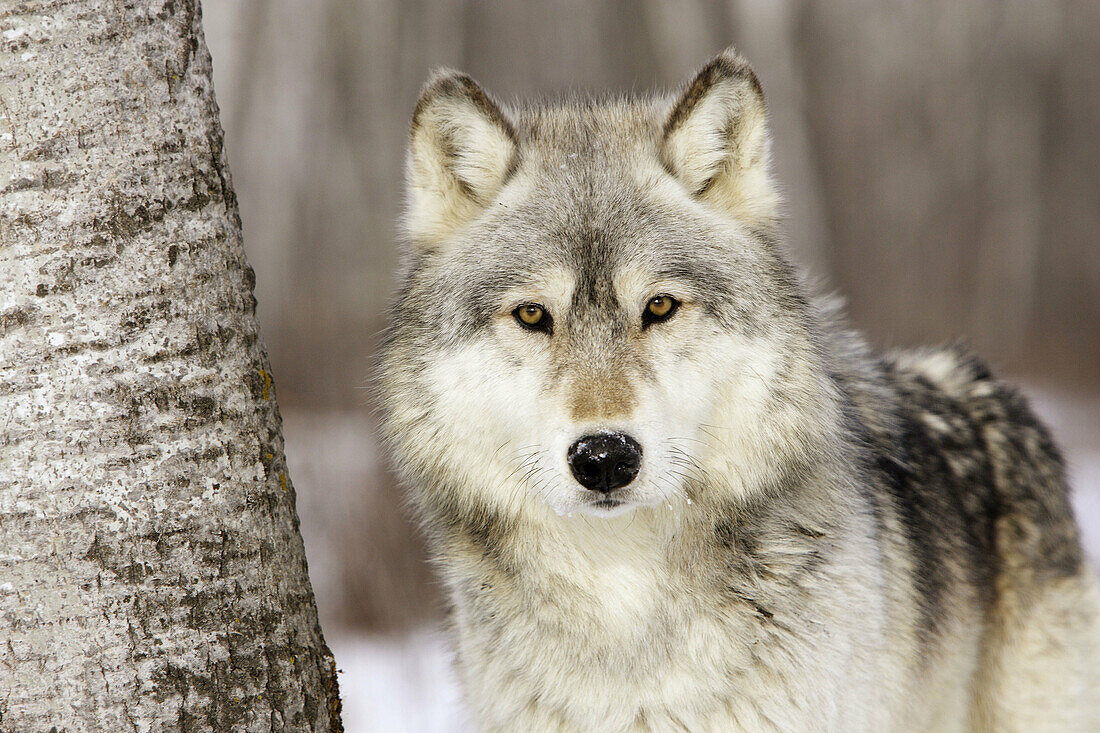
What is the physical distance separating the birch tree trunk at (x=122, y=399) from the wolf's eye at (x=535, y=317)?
0.81m

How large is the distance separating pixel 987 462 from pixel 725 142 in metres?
1.81

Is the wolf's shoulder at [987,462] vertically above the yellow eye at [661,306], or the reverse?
the yellow eye at [661,306]

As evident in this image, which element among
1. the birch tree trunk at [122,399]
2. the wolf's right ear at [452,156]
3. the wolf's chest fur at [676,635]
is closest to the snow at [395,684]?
the wolf's chest fur at [676,635]

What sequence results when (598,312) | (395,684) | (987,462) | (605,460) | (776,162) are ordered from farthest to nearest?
(776,162) < (395,684) < (987,462) < (598,312) < (605,460)

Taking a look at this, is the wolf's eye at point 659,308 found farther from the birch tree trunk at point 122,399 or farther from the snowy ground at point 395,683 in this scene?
the snowy ground at point 395,683

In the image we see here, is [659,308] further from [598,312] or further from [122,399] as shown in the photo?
[122,399]

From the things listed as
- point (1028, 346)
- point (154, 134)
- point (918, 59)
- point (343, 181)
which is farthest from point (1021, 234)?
point (154, 134)

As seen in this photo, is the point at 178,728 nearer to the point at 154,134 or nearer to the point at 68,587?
the point at 68,587

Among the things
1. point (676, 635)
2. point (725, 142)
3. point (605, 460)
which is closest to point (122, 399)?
point (605, 460)

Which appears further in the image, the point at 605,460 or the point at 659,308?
the point at 659,308

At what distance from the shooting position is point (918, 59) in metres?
12.2

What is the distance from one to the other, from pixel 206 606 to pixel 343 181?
6.65 meters

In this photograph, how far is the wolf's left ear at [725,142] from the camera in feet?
8.91

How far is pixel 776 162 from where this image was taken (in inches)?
419
